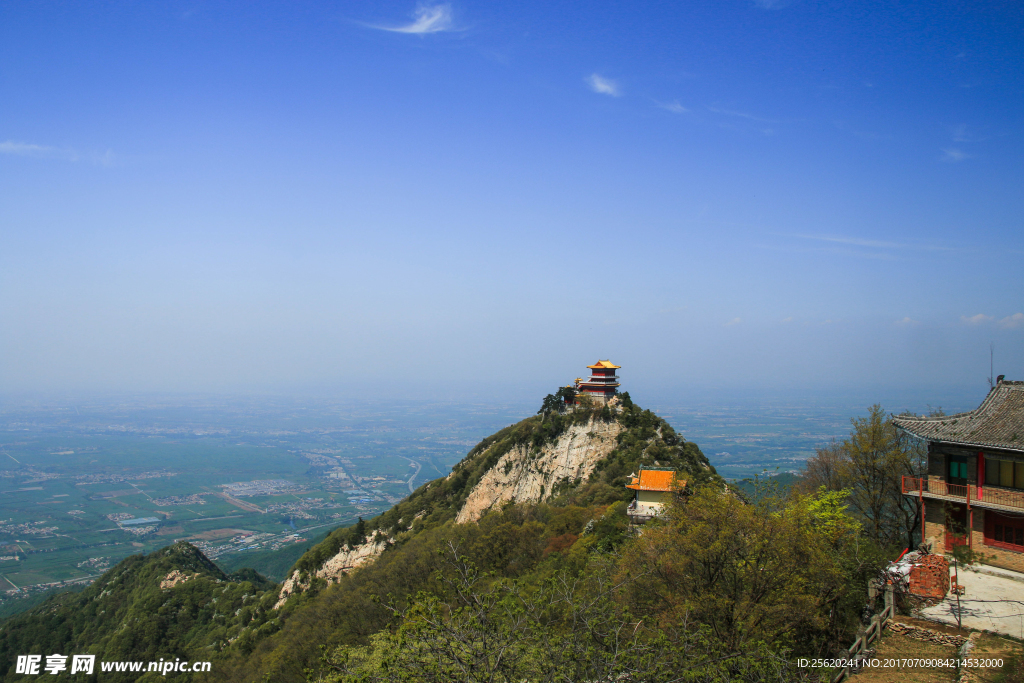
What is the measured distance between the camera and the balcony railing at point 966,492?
48.6ft

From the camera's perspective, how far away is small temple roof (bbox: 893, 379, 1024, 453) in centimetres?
1527

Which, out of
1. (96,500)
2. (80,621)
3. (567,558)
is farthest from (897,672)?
(96,500)

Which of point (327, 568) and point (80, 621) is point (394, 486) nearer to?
point (80, 621)

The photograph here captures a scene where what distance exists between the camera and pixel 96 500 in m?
140

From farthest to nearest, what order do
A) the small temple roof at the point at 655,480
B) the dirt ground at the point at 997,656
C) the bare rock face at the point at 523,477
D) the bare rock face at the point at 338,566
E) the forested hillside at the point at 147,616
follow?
the bare rock face at the point at 338,566 → the forested hillside at the point at 147,616 → the bare rock face at the point at 523,477 → the small temple roof at the point at 655,480 → the dirt ground at the point at 997,656

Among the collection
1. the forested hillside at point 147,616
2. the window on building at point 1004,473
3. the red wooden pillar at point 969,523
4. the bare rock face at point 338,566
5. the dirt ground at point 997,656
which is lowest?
the forested hillside at point 147,616

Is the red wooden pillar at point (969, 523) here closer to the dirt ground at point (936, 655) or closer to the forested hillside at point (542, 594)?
the forested hillside at point (542, 594)

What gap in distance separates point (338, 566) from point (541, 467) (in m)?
17.3

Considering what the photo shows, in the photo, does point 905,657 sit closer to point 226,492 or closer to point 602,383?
point 602,383

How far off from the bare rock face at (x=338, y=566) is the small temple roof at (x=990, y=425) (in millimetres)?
35759

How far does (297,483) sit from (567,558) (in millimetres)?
157834

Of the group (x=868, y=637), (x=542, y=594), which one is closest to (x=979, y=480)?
(x=868, y=637)

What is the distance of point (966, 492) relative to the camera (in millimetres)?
15711

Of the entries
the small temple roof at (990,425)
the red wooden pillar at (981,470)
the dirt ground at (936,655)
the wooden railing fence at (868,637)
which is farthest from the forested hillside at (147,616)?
the red wooden pillar at (981,470)
